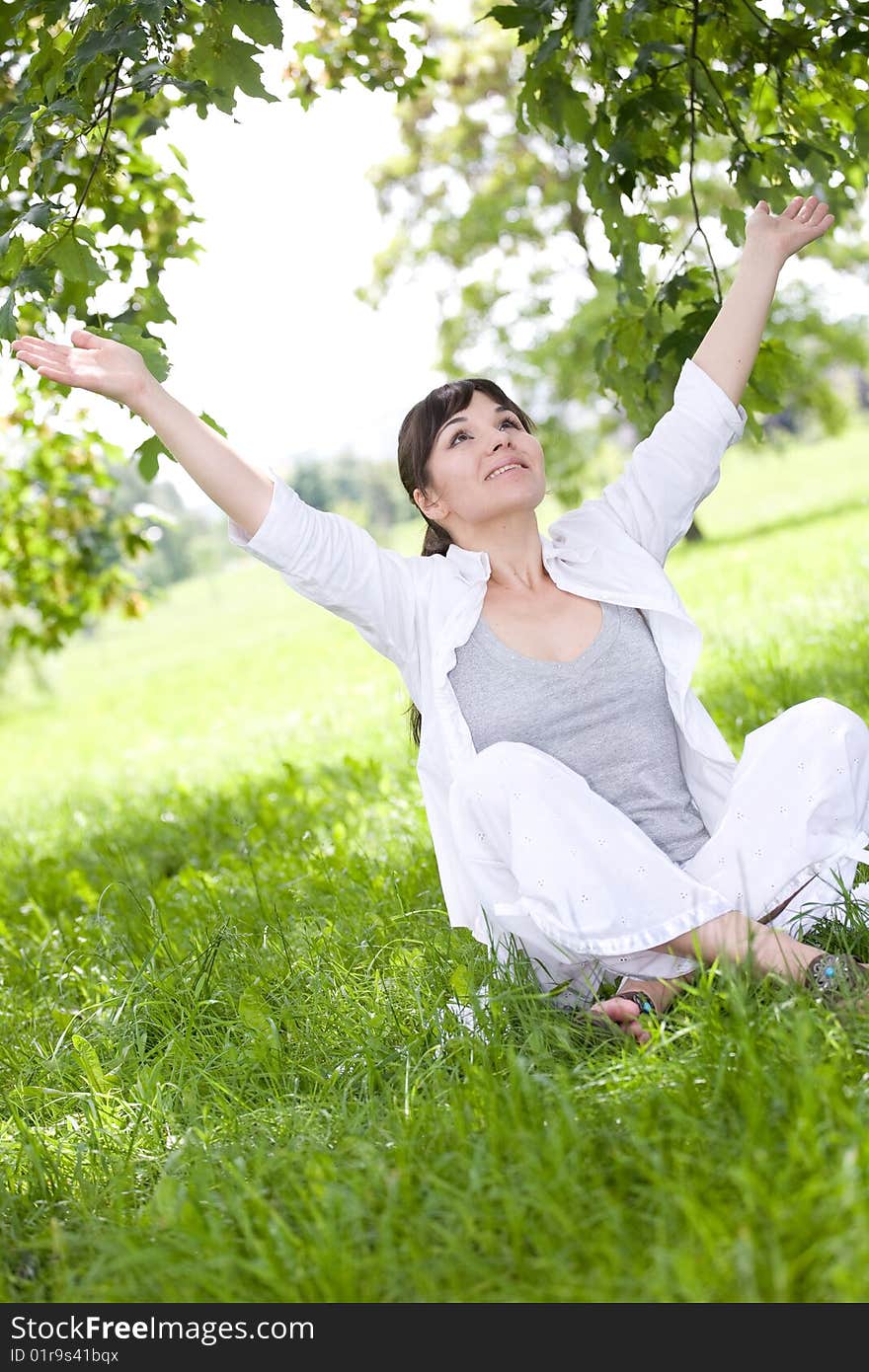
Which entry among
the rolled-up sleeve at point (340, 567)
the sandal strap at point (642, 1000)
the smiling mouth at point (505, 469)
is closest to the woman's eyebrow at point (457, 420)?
the smiling mouth at point (505, 469)

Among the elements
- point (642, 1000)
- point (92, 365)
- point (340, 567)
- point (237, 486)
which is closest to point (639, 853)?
point (642, 1000)

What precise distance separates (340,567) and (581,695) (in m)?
0.62

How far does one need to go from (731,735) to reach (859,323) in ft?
57.9

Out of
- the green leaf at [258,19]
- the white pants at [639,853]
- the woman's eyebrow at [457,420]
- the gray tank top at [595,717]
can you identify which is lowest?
the white pants at [639,853]

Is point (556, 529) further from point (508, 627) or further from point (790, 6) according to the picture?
point (790, 6)

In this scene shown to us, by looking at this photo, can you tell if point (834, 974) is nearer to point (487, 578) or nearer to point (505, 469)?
point (487, 578)

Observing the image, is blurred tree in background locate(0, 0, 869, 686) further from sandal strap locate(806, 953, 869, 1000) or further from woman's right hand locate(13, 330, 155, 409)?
sandal strap locate(806, 953, 869, 1000)

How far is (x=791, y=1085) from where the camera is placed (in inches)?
82.7

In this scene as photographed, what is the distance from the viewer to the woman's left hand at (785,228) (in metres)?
3.31

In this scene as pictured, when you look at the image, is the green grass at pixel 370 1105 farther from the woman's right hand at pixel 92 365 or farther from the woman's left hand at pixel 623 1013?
the woman's right hand at pixel 92 365

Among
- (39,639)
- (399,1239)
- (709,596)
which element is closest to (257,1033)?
(399,1239)

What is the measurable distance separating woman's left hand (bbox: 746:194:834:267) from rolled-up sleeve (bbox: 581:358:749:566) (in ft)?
1.18

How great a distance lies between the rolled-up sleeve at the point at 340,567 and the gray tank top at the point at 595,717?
17 cm

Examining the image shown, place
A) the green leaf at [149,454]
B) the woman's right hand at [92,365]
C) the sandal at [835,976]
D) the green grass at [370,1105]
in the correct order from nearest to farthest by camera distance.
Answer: the green grass at [370,1105], the sandal at [835,976], the woman's right hand at [92,365], the green leaf at [149,454]
